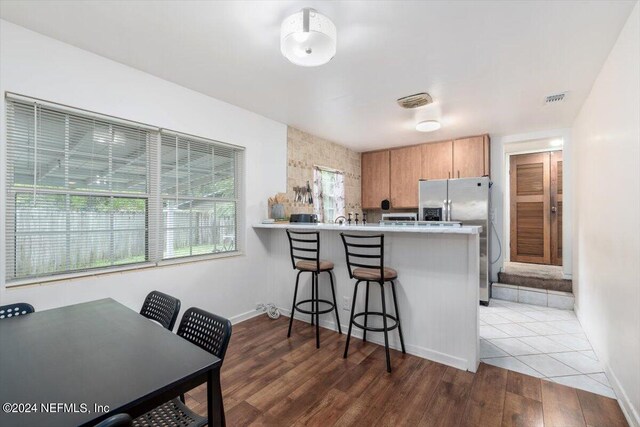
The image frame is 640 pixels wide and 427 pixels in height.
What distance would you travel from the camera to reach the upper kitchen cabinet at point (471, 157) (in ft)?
14.6

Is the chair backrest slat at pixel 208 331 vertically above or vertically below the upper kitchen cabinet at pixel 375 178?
below

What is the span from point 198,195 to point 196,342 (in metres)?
2.01

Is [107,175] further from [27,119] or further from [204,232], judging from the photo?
[204,232]

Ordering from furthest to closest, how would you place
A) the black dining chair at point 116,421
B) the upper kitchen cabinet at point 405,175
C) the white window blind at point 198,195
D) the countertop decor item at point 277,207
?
the upper kitchen cabinet at point 405,175 → the countertop decor item at point 277,207 → the white window blind at point 198,195 → the black dining chair at point 116,421

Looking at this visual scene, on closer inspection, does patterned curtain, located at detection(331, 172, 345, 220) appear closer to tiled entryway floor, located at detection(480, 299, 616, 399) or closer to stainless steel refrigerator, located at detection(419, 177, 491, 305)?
stainless steel refrigerator, located at detection(419, 177, 491, 305)

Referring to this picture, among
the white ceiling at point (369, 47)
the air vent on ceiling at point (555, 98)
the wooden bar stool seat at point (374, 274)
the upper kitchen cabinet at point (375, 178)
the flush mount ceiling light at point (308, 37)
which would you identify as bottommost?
the wooden bar stool seat at point (374, 274)

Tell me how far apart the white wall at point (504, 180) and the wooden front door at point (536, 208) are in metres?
0.54

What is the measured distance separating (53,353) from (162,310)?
603 mm

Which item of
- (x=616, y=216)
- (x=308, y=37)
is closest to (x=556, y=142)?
(x=616, y=216)

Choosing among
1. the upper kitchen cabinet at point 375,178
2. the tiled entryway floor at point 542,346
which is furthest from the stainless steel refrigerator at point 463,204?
the upper kitchen cabinet at point 375,178

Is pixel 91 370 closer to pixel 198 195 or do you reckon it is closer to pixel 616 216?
pixel 198 195

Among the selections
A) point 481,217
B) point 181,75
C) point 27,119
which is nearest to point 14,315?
point 27,119

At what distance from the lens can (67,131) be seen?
7.30 feet

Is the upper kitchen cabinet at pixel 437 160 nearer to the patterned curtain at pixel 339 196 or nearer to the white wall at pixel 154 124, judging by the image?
the patterned curtain at pixel 339 196
